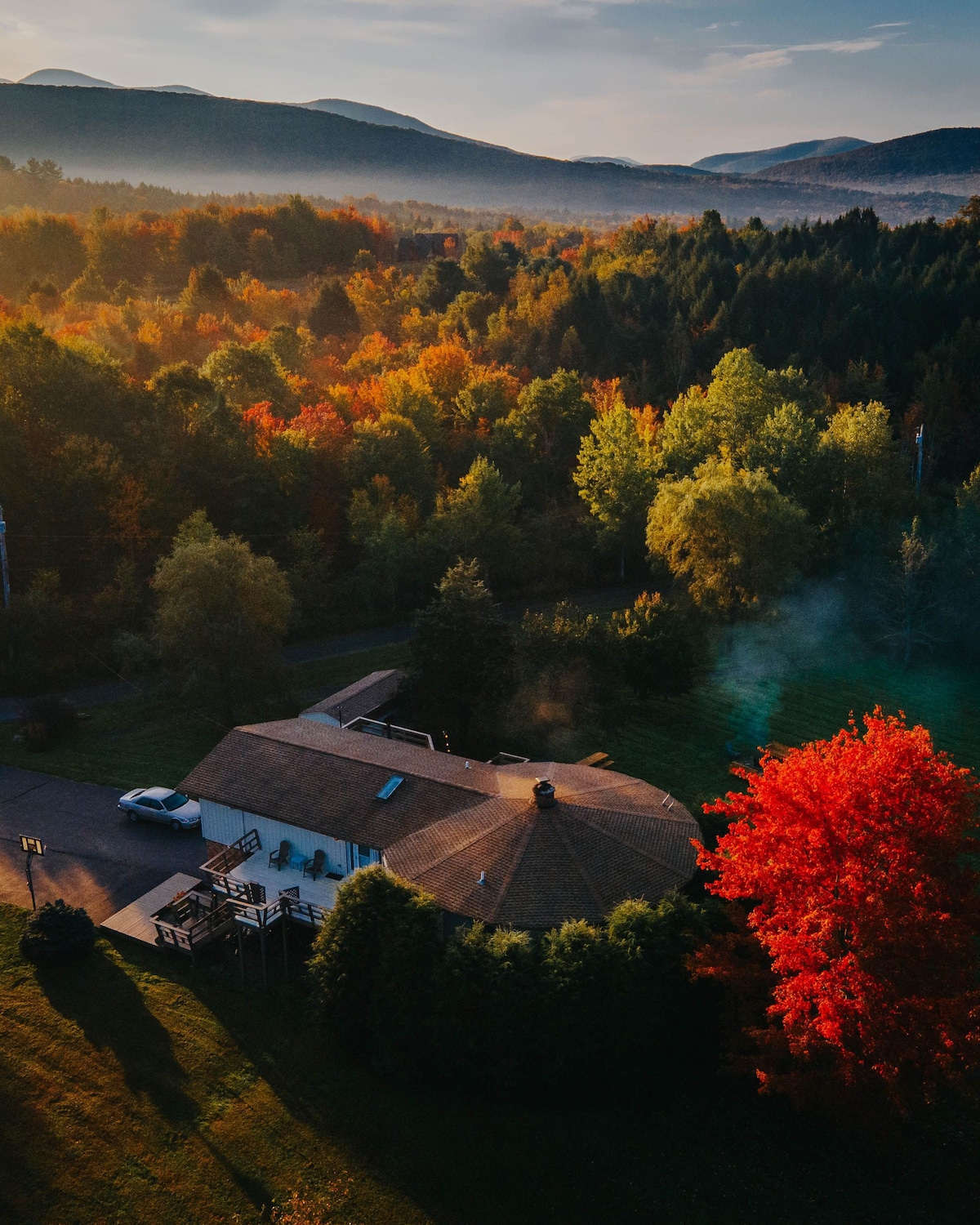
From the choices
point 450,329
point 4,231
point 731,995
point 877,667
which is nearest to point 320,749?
point 731,995

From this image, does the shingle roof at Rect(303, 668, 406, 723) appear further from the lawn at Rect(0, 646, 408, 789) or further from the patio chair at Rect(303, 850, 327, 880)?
the patio chair at Rect(303, 850, 327, 880)

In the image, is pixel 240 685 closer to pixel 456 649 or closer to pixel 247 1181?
pixel 456 649

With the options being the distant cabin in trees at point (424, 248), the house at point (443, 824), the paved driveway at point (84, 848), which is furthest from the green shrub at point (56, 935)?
the distant cabin in trees at point (424, 248)

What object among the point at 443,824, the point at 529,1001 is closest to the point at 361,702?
the point at 443,824

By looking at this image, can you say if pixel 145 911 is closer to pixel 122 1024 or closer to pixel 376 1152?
pixel 122 1024

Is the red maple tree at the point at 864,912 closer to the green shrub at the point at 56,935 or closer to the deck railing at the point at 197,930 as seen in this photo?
the deck railing at the point at 197,930

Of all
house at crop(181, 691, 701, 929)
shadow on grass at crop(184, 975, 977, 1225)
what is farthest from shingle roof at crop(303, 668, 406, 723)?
shadow on grass at crop(184, 975, 977, 1225)
